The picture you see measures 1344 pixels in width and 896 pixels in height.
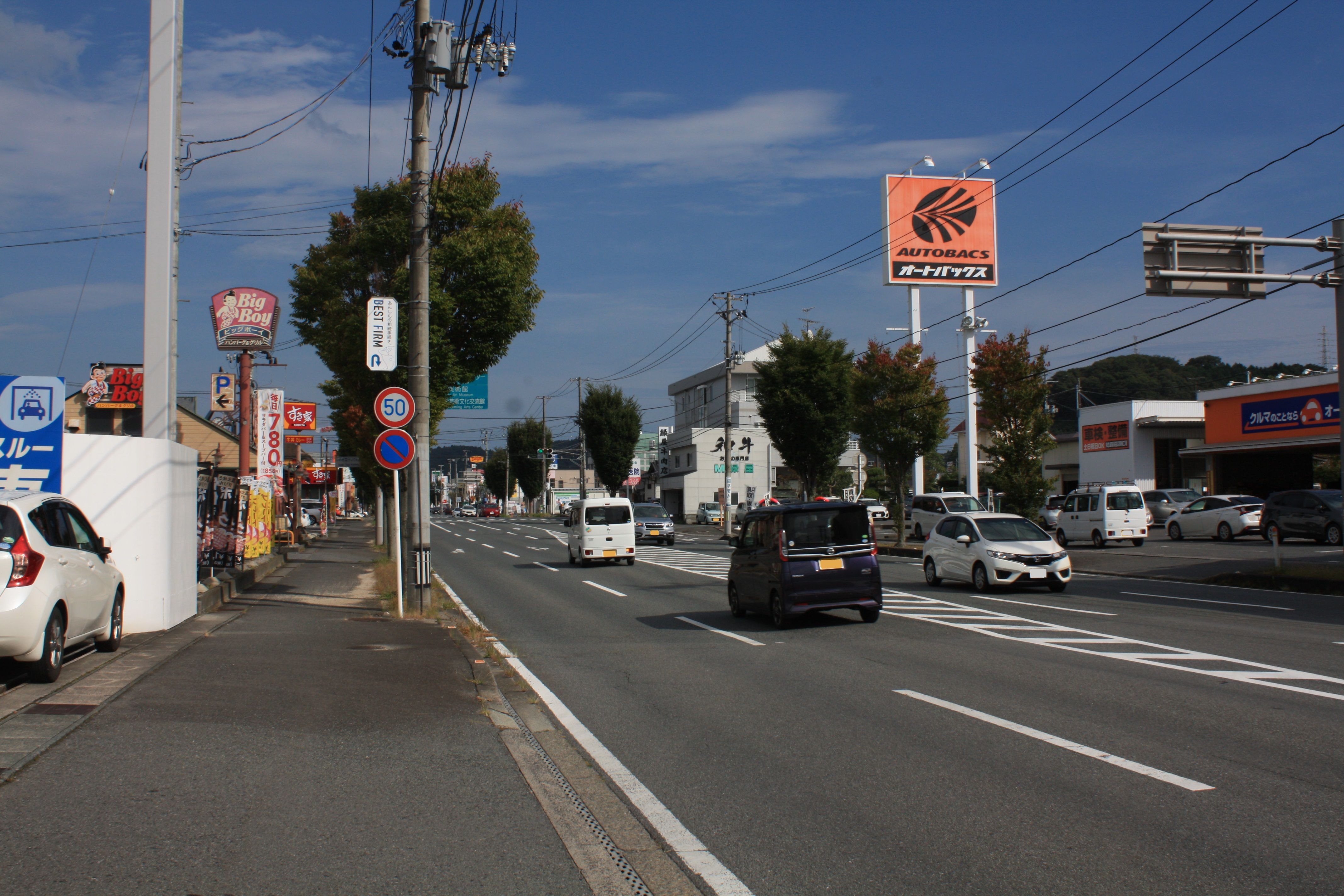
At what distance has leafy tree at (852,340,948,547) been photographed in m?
35.9

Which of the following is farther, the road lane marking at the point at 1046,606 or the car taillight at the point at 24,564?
the road lane marking at the point at 1046,606

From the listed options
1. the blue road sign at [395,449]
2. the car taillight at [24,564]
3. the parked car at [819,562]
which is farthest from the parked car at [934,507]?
the car taillight at [24,564]

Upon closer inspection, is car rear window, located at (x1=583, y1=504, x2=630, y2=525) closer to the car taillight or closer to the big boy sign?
the big boy sign

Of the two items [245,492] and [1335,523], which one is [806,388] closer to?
[1335,523]

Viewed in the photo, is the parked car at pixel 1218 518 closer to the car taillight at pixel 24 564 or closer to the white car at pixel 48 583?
the white car at pixel 48 583

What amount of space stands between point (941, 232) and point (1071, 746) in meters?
40.5

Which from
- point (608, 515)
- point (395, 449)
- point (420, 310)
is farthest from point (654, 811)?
point (608, 515)

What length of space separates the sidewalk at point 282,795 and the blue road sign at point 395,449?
5.02 meters

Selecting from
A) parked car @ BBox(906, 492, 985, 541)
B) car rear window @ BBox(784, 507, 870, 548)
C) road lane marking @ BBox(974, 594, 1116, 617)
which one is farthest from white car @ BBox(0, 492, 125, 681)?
parked car @ BBox(906, 492, 985, 541)

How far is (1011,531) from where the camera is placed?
61.4 ft

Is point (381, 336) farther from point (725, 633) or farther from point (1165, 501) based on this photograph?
point (1165, 501)

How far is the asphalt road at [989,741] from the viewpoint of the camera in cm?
455

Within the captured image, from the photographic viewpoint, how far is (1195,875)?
4.29 m

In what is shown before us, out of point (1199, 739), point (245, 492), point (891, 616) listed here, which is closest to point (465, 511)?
point (245, 492)
